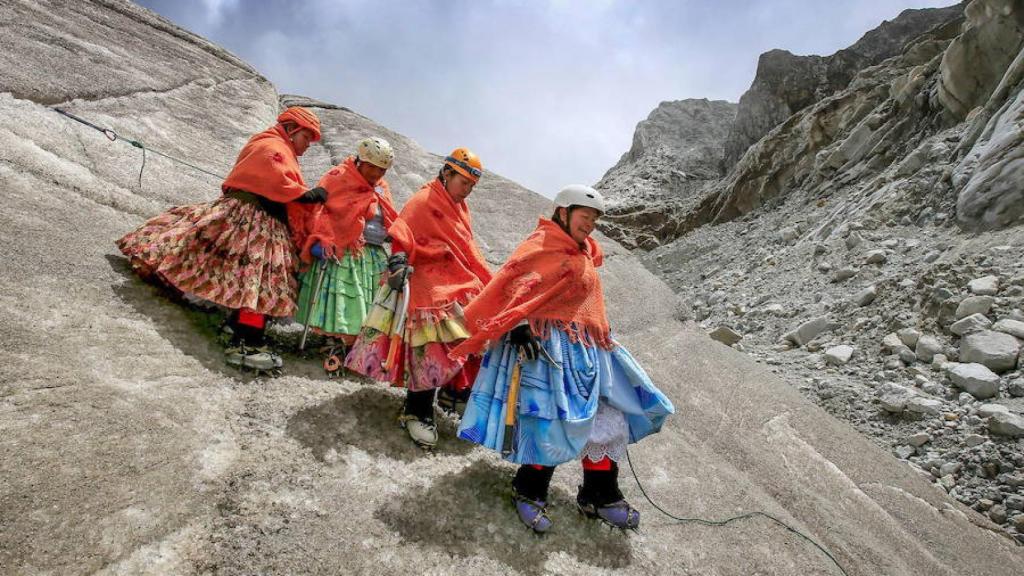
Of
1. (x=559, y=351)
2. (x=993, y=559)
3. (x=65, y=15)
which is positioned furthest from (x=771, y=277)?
Answer: (x=65, y=15)

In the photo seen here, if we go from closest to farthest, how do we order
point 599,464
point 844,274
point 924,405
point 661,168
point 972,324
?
point 599,464 < point 924,405 < point 972,324 < point 844,274 < point 661,168

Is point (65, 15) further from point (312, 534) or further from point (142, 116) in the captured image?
point (312, 534)

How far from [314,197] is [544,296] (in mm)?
1942

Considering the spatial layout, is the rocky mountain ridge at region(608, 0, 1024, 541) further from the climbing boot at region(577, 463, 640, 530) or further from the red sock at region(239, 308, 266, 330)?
the red sock at region(239, 308, 266, 330)

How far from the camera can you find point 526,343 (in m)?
2.58

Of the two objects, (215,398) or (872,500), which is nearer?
(215,398)

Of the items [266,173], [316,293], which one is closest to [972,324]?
[316,293]

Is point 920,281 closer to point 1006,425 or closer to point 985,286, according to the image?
point 985,286

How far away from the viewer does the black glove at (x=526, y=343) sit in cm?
256

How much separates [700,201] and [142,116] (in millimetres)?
23360

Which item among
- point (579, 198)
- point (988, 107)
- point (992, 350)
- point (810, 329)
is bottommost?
point (810, 329)

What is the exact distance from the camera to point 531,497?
2684mm

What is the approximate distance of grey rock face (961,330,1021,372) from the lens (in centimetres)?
508

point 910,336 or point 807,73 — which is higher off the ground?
point 807,73
